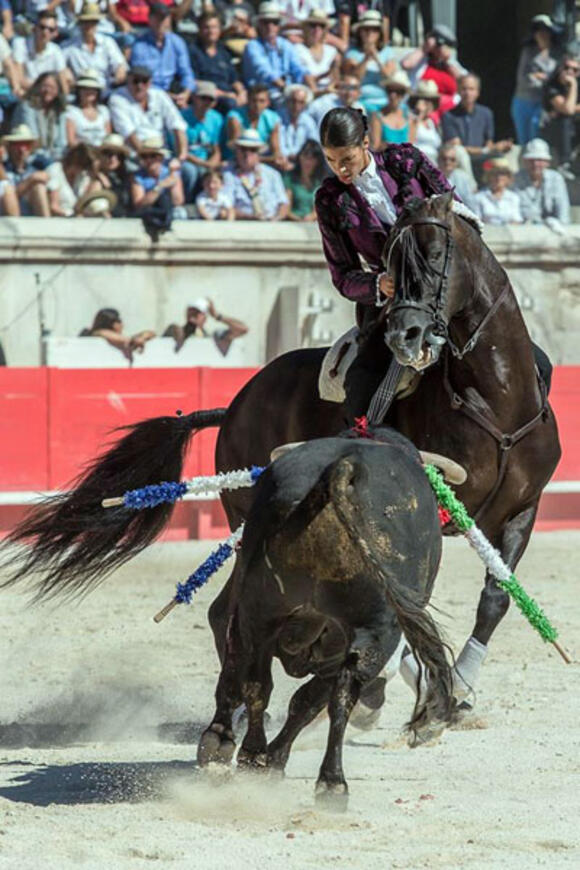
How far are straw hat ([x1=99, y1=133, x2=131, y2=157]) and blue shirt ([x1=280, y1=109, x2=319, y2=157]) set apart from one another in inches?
56.9

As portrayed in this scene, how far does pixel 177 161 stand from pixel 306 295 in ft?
4.74

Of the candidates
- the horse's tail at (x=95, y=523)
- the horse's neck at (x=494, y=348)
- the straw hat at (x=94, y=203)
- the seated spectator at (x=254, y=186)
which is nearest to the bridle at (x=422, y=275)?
the horse's neck at (x=494, y=348)

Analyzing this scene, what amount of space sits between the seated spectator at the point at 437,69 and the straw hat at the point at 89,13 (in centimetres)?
296

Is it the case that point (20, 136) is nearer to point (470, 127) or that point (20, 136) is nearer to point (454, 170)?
point (454, 170)

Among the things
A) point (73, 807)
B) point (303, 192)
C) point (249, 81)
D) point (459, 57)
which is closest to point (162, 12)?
point (249, 81)

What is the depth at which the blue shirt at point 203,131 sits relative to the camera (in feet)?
40.9

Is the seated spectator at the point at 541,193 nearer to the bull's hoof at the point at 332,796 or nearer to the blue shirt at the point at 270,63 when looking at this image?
the blue shirt at the point at 270,63

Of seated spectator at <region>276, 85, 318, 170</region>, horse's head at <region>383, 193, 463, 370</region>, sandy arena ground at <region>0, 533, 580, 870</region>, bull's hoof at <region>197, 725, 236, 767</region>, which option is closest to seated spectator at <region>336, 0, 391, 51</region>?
seated spectator at <region>276, 85, 318, 170</region>

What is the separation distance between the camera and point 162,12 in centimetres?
1236

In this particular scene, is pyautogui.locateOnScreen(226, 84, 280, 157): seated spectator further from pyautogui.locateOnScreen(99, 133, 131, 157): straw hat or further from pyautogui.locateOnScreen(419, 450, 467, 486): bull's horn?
pyautogui.locateOnScreen(419, 450, 467, 486): bull's horn

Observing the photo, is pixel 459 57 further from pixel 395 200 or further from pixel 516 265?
pixel 395 200

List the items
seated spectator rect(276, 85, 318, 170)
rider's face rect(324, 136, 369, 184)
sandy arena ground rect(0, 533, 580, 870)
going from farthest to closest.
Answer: seated spectator rect(276, 85, 318, 170)
rider's face rect(324, 136, 369, 184)
sandy arena ground rect(0, 533, 580, 870)

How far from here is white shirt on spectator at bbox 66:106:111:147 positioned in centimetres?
1185

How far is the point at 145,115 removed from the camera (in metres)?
12.1
